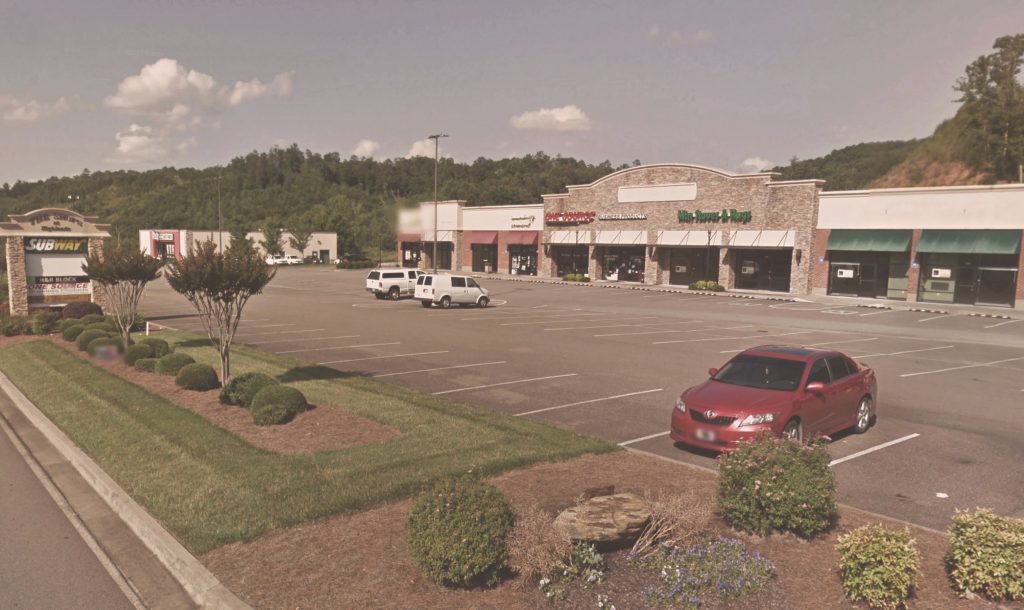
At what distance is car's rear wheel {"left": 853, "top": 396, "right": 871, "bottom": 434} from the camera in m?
12.3

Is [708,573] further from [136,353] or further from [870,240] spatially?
[870,240]

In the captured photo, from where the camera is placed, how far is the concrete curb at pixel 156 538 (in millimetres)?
6297

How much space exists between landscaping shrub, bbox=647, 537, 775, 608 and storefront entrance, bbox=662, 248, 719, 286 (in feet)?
168

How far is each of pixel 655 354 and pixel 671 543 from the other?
50.9ft

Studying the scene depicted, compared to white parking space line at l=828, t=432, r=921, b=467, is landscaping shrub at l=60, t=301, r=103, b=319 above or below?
above

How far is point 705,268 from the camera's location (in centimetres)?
5644

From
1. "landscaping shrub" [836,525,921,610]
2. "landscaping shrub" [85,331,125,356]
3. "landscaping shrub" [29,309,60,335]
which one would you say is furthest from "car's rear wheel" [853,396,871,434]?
"landscaping shrub" [29,309,60,335]

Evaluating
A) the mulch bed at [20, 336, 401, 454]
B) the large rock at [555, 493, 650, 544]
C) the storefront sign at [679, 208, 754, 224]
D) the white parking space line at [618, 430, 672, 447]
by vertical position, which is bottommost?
the white parking space line at [618, 430, 672, 447]

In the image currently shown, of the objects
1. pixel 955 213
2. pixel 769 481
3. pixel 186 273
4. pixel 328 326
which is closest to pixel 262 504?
pixel 769 481

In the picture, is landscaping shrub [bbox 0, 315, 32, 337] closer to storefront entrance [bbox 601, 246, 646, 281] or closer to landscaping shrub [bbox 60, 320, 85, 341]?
landscaping shrub [bbox 60, 320, 85, 341]

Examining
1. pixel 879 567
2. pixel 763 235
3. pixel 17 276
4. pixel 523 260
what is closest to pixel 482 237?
pixel 523 260

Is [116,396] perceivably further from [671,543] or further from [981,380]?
[981,380]

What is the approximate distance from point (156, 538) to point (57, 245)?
2495cm

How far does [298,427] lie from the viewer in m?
11.6
